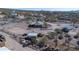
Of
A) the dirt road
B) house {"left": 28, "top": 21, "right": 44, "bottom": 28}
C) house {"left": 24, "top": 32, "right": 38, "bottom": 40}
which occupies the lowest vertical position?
the dirt road

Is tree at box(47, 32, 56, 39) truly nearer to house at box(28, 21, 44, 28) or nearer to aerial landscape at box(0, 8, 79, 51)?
aerial landscape at box(0, 8, 79, 51)

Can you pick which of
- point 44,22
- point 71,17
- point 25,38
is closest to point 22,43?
point 25,38

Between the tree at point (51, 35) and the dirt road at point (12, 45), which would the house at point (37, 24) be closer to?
the tree at point (51, 35)

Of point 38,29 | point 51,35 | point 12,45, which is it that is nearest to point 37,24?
point 38,29

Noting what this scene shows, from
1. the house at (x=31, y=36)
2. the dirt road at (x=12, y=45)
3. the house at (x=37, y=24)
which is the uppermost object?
the house at (x=37, y=24)

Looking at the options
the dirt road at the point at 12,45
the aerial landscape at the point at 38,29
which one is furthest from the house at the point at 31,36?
the dirt road at the point at 12,45

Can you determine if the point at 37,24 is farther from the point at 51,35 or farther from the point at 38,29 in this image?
the point at 51,35

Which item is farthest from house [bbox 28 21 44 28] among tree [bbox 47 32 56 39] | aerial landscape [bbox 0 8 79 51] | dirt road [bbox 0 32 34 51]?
dirt road [bbox 0 32 34 51]
